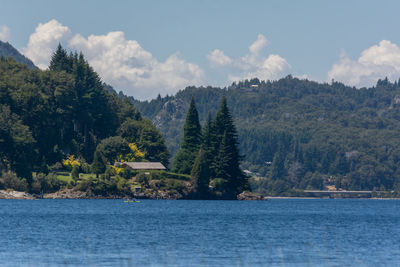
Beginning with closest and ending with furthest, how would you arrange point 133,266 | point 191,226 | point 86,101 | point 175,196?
point 133,266
point 191,226
point 175,196
point 86,101

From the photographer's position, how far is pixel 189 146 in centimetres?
16862

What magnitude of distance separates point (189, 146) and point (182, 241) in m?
106

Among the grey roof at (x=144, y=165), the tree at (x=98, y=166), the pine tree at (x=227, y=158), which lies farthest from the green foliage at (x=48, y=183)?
the pine tree at (x=227, y=158)

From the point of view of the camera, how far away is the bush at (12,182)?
135 meters

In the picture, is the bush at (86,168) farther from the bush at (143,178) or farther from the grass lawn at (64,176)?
the bush at (143,178)

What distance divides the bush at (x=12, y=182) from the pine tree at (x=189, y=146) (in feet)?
130

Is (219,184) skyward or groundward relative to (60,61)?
groundward

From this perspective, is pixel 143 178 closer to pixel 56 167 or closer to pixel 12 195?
pixel 56 167

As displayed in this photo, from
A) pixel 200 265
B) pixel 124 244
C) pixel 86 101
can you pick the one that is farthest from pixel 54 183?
pixel 200 265

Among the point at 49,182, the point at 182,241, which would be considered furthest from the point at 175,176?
the point at 182,241

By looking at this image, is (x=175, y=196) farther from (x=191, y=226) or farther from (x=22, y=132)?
(x=191, y=226)

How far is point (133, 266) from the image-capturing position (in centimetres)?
4634

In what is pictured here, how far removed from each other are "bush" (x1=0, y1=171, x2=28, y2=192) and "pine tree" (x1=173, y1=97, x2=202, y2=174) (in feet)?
130

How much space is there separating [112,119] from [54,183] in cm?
4520
